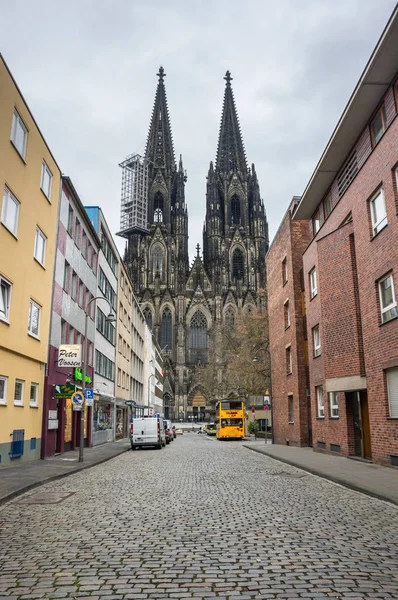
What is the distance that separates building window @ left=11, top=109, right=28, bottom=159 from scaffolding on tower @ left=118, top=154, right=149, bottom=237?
248ft

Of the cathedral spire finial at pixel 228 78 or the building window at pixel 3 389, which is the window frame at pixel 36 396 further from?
the cathedral spire finial at pixel 228 78

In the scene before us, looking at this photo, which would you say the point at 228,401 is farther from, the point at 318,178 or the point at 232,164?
the point at 232,164

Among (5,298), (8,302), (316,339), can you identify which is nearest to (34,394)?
(8,302)

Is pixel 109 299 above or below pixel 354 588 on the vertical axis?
above

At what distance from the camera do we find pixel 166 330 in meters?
91.3

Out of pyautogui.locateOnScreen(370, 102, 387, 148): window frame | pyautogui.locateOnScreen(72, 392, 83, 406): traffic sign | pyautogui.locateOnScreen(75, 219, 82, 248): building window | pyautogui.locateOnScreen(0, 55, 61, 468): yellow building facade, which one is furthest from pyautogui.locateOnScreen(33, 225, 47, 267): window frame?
pyautogui.locateOnScreen(370, 102, 387, 148): window frame

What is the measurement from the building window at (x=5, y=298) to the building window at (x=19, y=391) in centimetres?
238

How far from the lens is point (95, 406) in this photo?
29.5 meters

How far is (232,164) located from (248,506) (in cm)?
9849

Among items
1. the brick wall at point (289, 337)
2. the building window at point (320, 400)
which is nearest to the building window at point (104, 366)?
the brick wall at point (289, 337)

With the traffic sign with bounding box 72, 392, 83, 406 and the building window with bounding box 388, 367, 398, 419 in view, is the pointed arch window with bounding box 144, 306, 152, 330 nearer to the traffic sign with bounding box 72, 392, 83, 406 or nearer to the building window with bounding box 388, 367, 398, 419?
the traffic sign with bounding box 72, 392, 83, 406

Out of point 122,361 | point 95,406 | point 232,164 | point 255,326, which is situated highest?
point 232,164

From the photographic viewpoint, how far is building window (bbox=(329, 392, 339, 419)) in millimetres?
20108

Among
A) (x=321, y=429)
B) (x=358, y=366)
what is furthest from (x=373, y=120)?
(x=321, y=429)
